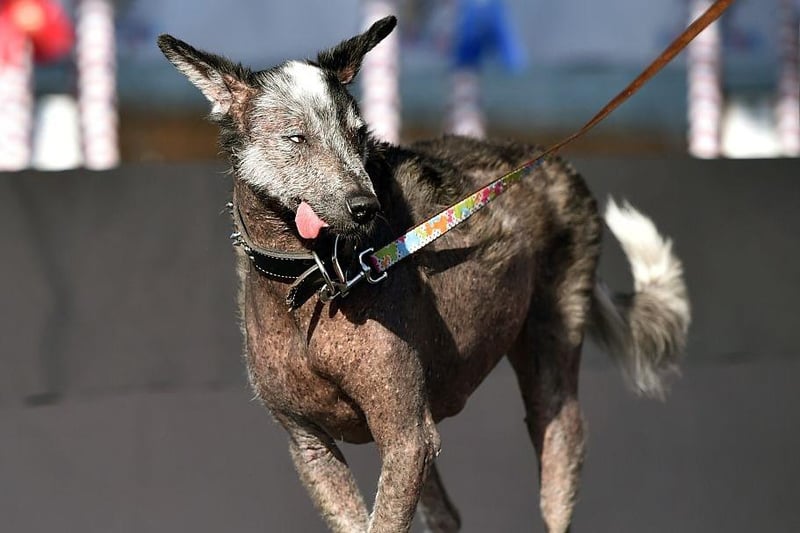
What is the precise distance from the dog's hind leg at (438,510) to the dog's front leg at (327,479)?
74 centimetres

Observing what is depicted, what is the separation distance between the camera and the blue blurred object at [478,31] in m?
7.82

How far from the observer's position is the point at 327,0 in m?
7.59

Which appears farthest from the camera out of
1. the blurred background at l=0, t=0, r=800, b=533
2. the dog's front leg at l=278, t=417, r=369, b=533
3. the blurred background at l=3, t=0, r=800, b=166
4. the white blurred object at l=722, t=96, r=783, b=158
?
the white blurred object at l=722, t=96, r=783, b=158

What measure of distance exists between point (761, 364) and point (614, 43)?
228cm

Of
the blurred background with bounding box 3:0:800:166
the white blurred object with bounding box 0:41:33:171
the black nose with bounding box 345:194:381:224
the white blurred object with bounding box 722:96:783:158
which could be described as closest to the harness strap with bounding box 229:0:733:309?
the black nose with bounding box 345:194:381:224

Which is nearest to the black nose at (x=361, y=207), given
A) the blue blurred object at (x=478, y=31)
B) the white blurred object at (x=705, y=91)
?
the blue blurred object at (x=478, y=31)

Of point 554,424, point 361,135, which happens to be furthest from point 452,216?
point 554,424

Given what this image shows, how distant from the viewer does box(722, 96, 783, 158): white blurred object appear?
834cm

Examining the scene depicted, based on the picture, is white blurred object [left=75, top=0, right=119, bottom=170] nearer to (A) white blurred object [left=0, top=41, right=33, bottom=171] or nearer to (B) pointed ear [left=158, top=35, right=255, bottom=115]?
(A) white blurred object [left=0, top=41, right=33, bottom=171]

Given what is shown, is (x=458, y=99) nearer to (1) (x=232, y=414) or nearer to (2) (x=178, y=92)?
(2) (x=178, y=92)

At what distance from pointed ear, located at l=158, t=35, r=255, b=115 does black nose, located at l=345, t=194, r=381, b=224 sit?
1.44 feet

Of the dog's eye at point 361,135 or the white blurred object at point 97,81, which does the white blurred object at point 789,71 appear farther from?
the dog's eye at point 361,135

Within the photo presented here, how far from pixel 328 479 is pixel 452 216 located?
83 cm

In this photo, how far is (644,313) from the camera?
209 inches
